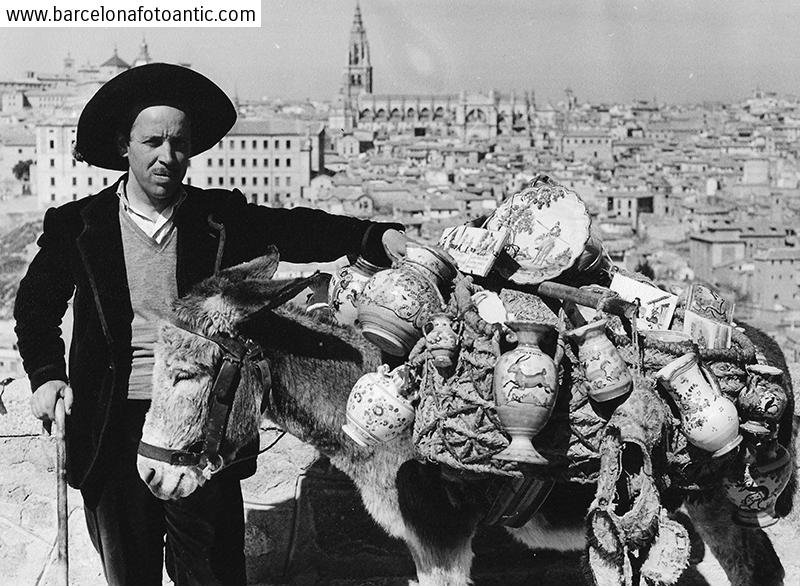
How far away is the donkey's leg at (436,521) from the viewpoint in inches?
104

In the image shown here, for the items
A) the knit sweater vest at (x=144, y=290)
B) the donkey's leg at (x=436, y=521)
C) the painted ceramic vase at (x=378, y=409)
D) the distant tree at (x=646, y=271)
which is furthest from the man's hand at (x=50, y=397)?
the distant tree at (x=646, y=271)

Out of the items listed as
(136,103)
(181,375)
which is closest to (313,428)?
(181,375)

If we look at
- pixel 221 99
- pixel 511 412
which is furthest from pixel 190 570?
pixel 221 99

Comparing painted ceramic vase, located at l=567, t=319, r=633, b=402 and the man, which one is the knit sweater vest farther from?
painted ceramic vase, located at l=567, t=319, r=633, b=402

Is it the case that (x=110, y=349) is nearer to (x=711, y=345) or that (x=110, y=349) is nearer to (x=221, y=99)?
(x=221, y=99)

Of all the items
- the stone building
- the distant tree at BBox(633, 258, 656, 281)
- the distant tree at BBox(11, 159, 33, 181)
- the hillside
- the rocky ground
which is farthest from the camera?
the stone building

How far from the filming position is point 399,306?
2451mm

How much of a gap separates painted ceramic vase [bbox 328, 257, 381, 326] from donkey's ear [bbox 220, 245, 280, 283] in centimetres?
33

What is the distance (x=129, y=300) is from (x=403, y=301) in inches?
24.8

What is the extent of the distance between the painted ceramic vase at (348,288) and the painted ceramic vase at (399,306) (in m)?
0.27

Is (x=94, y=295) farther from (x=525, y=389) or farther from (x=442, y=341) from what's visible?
(x=525, y=389)

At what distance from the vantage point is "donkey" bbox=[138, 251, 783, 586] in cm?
241

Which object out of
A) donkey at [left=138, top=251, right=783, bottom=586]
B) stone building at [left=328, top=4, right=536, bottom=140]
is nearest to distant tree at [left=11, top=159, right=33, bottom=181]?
stone building at [left=328, top=4, right=536, bottom=140]

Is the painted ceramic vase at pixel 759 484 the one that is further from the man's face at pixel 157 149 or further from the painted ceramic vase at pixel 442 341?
the man's face at pixel 157 149
